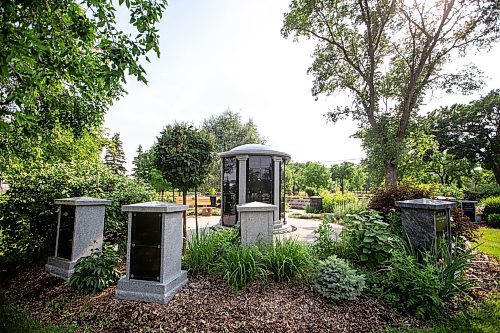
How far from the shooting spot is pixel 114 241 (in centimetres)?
581

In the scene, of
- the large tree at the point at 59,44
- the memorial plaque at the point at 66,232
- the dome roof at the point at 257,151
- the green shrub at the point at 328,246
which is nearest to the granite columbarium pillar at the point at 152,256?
the memorial plaque at the point at 66,232

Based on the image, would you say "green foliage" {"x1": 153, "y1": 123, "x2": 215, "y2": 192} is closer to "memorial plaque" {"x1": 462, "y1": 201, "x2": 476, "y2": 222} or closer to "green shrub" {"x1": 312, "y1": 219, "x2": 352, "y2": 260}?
"green shrub" {"x1": 312, "y1": 219, "x2": 352, "y2": 260}

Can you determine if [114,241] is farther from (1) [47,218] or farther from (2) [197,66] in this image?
(2) [197,66]

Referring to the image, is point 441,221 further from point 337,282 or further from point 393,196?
point 337,282

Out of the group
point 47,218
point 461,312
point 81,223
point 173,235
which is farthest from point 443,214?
point 47,218

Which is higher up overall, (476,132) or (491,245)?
(476,132)

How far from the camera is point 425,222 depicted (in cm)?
426

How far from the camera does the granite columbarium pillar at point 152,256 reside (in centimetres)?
346

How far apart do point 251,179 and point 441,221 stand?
5.97 meters

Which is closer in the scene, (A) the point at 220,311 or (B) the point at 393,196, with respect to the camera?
(A) the point at 220,311

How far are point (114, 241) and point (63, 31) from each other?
4.13 meters

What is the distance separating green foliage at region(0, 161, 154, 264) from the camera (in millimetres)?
4820

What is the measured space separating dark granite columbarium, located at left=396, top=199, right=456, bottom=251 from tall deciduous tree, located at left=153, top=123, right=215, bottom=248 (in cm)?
435

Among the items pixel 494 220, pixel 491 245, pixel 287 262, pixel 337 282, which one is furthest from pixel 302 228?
pixel 494 220
